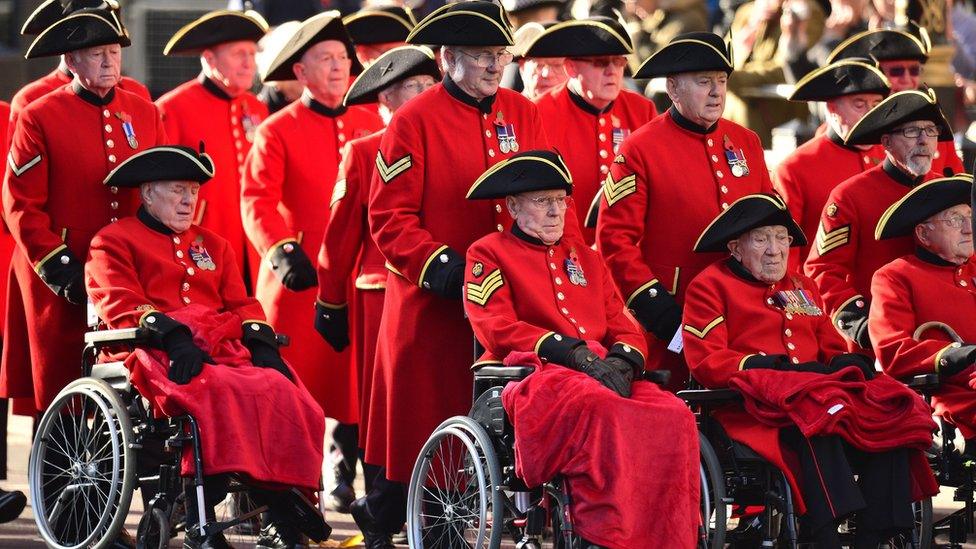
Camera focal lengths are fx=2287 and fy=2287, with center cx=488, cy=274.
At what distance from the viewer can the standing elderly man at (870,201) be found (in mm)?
9117

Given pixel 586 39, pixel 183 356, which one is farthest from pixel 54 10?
pixel 586 39

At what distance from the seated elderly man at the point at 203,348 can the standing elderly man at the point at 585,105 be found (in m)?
1.61

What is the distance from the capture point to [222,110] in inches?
430

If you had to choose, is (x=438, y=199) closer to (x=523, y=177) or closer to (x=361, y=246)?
(x=523, y=177)

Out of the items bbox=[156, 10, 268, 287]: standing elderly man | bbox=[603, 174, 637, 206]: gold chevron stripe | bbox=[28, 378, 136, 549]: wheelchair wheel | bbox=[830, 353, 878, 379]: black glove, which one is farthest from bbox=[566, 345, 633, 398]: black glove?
bbox=[156, 10, 268, 287]: standing elderly man

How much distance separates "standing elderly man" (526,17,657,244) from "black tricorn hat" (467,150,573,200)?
4.59 ft

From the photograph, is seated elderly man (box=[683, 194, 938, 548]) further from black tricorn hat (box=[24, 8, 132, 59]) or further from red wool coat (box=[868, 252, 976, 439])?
black tricorn hat (box=[24, 8, 132, 59])

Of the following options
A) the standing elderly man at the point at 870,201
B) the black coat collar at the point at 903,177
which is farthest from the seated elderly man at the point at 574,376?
the black coat collar at the point at 903,177

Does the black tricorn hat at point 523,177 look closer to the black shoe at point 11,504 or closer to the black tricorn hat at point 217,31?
the black shoe at point 11,504

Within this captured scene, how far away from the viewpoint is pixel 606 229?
347 inches

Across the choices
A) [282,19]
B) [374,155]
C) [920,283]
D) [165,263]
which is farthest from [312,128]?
[282,19]

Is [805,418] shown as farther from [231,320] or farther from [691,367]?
[231,320]

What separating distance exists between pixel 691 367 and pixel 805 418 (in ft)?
1.79

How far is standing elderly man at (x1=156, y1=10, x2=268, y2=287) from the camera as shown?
35.5ft
